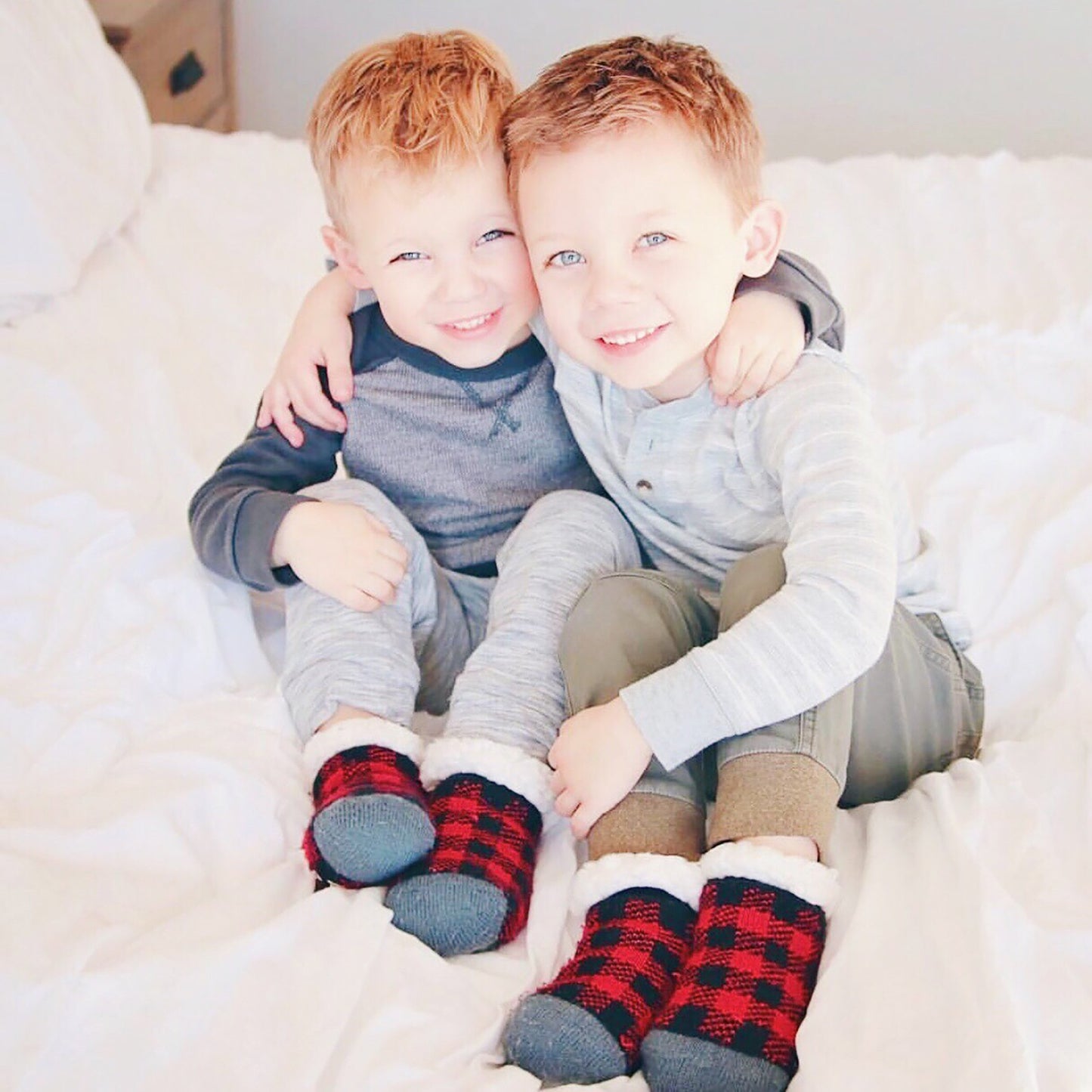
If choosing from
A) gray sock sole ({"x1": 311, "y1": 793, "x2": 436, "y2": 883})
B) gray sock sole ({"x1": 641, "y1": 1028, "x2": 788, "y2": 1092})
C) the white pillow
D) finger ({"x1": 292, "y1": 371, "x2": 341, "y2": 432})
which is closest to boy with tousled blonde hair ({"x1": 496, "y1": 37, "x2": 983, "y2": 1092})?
gray sock sole ({"x1": 641, "y1": 1028, "x2": 788, "y2": 1092})

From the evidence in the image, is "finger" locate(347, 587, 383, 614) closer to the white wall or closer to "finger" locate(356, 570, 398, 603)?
"finger" locate(356, 570, 398, 603)

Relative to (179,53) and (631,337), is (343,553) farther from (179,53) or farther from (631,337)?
(179,53)

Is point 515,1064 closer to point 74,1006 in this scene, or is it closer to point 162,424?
point 74,1006

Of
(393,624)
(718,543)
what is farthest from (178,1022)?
(718,543)

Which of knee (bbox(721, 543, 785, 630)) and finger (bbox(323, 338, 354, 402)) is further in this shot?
finger (bbox(323, 338, 354, 402))

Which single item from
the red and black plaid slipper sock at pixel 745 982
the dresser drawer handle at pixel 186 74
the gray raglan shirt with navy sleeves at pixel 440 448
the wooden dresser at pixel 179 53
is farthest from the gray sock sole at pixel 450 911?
the dresser drawer handle at pixel 186 74

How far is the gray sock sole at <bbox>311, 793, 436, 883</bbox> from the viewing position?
0.83 m

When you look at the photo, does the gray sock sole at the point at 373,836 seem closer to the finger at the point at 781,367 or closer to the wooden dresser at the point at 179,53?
the finger at the point at 781,367

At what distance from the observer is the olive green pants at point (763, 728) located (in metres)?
0.83

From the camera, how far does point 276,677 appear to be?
110 centimetres

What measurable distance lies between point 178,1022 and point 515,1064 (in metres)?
0.19

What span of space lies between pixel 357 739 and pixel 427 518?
304mm

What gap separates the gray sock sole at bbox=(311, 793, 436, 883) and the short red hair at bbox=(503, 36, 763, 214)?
0.48 meters

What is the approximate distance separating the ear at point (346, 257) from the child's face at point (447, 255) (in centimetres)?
3
